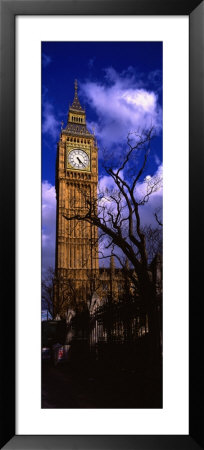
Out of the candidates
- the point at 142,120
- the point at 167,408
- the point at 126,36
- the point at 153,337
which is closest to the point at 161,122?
the point at 142,120

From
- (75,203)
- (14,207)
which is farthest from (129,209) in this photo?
(14,207)

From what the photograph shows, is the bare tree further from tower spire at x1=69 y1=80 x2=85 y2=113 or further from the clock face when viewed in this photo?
tower spire at x1=69 y1=80 x2=85 y2=113

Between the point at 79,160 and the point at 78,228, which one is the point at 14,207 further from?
the point at 79,160

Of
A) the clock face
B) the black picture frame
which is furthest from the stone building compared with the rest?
the black picture frame

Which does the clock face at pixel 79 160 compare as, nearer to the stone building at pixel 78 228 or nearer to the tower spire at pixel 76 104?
the stone building at pixel 78 228

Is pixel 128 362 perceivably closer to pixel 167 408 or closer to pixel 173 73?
pixel 167 408

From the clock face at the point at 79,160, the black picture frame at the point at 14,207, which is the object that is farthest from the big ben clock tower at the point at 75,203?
the black picture frame at the point at 14,207
